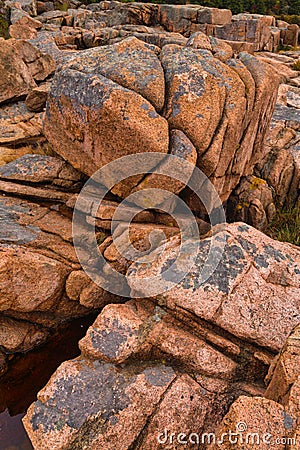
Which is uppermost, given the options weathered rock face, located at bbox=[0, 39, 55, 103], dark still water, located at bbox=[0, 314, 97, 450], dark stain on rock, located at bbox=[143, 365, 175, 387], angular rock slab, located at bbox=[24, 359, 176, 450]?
weathered rock face, located at bbox=[0, 39, 55, 103]

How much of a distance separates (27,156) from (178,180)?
461 cm

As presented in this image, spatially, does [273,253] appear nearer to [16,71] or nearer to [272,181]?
[272,181]

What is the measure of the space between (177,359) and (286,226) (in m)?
7.26

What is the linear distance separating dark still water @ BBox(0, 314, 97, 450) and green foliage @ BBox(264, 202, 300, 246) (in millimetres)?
6502

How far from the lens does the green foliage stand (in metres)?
11.9

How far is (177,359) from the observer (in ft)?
22.4

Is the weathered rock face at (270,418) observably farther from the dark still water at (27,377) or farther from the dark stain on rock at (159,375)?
the dark still water at (27,377)

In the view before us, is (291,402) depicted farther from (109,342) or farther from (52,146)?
(52,146)

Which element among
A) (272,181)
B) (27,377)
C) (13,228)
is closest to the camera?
(27,377)

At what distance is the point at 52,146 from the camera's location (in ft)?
34.6

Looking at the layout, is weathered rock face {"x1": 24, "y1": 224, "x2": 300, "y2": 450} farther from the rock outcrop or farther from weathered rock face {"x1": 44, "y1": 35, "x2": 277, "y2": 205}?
weathered rock face {"x1": 44, "y1": 35, "x2": 277, "y2": 205}

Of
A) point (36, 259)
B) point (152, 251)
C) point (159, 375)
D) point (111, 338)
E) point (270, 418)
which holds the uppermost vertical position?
point (270, 418)

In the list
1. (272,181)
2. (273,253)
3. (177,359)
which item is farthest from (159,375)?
(272,181)

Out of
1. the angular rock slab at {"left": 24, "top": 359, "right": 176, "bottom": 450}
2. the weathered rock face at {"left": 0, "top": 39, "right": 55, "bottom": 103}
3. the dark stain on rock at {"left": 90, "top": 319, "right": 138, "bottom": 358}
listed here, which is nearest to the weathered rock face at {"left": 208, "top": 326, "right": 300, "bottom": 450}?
the angular rock slab at {"left": 24, "top": 359, "right": 176, "bottom": 450}
